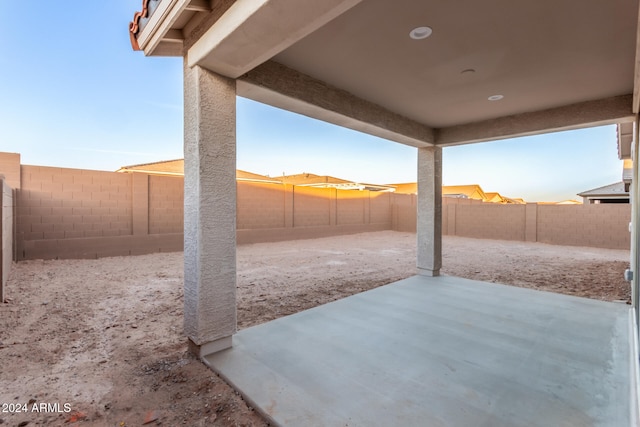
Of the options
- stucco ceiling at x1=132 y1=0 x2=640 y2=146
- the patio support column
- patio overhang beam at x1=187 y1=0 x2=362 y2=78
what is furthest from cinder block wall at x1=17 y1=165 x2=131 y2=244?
the patio support column

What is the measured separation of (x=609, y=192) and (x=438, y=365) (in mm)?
18610

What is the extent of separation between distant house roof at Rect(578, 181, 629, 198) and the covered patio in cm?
1529

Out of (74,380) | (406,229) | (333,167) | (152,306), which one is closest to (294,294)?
(152,306)

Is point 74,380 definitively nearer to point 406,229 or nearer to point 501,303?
point 501,303

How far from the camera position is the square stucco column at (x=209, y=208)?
2.32m

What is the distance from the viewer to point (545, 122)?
4012 millimetres

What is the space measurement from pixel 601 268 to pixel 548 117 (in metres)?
5.02

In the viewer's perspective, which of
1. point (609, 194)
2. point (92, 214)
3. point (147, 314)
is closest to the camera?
point (147, 314)

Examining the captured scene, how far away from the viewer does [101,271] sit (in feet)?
19.2

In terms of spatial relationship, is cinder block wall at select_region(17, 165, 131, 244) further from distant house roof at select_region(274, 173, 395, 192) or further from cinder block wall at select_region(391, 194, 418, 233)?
cinder block wall at select_region(391, 194, 418, 233)

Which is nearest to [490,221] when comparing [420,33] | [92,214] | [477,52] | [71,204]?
[477,52]

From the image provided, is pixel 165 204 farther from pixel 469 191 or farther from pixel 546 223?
pixel 469 191

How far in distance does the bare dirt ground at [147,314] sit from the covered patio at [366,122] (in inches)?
14.4

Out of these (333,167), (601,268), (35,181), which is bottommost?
(601,268)
